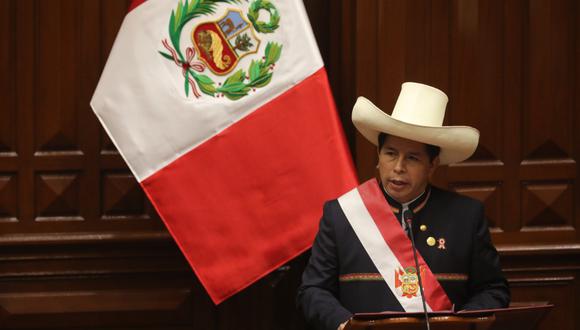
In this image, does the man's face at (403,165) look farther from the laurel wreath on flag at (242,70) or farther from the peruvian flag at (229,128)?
the laurel wreath on flag at (242,70)

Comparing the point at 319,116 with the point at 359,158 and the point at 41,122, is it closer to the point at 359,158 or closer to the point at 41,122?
the point at 359,158

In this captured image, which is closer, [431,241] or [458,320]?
[458,320]

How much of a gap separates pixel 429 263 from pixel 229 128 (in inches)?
38.3

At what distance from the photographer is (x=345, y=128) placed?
149 inches

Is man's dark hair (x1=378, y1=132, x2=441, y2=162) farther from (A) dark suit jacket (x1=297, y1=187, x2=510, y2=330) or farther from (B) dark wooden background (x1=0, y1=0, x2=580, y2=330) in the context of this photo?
(B) dark wooden background (x1=0, y1=0, x2=580, y2=330)

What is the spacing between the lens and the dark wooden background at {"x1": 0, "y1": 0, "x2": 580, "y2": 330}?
12.0 ft

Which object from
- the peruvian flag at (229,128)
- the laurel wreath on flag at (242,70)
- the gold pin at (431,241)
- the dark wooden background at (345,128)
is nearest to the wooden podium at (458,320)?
the gold pin at (431,241)

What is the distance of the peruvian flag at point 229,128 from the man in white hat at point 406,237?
55 cm

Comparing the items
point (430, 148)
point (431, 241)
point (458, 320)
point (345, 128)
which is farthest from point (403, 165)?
point (345, 128)

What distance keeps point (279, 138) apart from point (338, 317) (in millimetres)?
961

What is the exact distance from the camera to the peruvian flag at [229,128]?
128 inches

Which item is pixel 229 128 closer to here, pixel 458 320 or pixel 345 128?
pixel 345 128

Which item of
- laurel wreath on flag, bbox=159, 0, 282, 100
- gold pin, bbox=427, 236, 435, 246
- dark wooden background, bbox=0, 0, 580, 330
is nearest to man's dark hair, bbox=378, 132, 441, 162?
gold pin, bbox=427, 236, 435, 246

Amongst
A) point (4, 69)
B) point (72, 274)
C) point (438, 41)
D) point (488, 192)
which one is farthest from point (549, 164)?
point (4, 69)
